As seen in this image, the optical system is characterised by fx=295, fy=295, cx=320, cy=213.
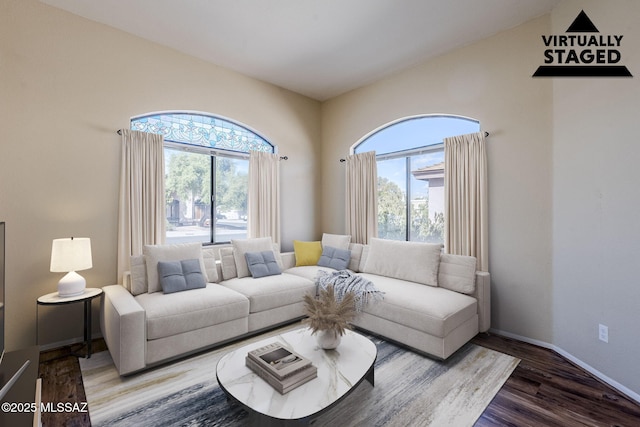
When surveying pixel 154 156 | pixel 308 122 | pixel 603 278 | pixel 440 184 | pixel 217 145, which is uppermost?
pixel 308 122

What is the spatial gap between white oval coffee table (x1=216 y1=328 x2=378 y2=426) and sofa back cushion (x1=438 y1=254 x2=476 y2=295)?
142 centimetres

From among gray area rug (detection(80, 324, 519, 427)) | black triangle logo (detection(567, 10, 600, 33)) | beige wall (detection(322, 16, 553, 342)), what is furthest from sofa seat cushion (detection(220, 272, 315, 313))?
black triangle logo (detection(567, 10, 600, 33))

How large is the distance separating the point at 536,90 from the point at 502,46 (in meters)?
0.65

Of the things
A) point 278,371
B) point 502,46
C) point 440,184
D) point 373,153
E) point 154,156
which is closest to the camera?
point 278,371

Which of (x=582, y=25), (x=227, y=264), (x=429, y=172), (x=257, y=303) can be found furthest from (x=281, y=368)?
(x=582, y=25)

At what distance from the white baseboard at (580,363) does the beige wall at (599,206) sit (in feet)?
0.10

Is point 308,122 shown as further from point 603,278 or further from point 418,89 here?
point 603,278

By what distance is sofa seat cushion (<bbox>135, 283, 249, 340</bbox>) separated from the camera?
7.98ft

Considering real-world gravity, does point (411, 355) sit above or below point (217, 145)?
below

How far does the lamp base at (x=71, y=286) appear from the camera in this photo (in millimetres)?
2607

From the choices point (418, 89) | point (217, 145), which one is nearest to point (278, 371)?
point (217, 145)

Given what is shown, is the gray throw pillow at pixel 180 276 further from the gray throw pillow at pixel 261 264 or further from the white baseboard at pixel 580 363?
the white baseboard at pixel 580 363

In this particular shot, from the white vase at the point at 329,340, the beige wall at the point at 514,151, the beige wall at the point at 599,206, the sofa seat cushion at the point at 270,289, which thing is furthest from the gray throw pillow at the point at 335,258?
the beige wall at the point at 599,206

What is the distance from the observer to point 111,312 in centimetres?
245
